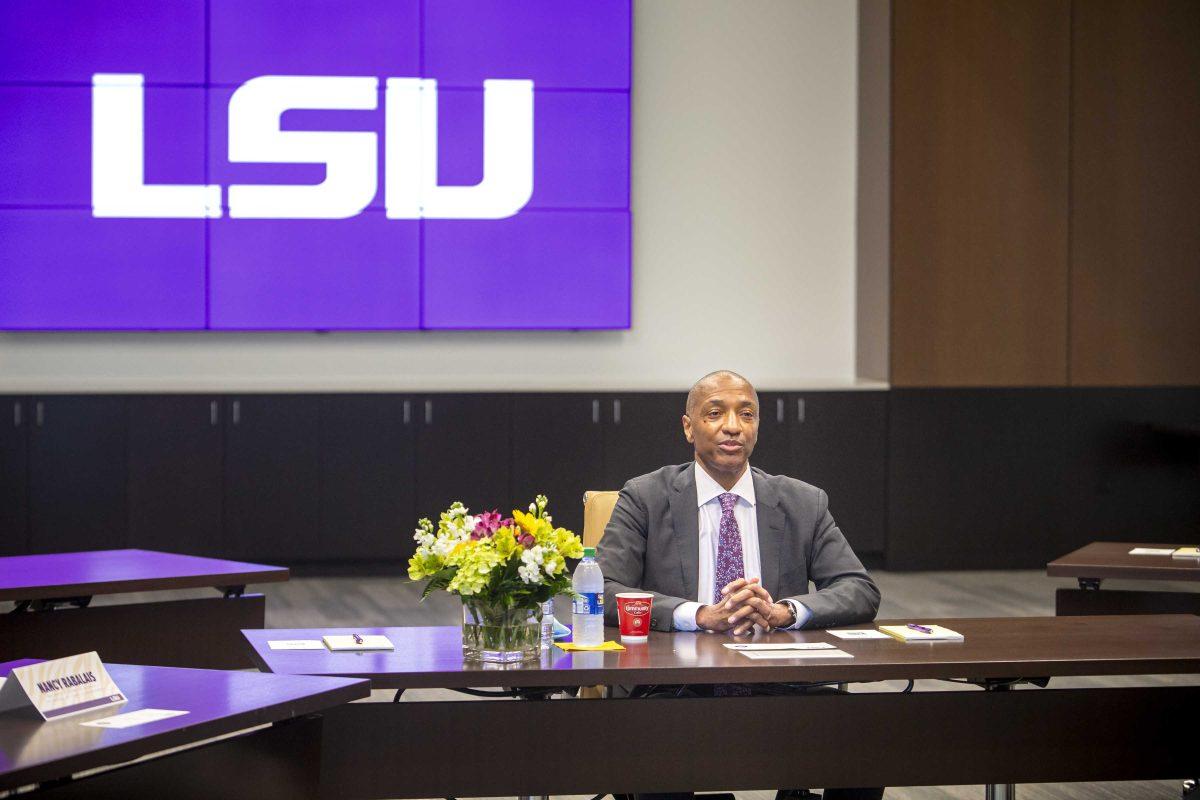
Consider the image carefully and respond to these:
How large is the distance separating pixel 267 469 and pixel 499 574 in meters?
5.62

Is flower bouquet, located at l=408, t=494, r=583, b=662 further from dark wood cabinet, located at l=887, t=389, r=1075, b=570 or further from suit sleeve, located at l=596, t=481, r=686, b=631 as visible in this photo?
dark wood cabinet, located at l=887, t=389, r=1075, b=570

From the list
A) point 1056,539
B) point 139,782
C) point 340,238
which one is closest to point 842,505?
point 1056,539

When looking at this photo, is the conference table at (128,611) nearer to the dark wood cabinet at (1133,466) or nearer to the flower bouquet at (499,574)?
the flower bouquet at (499,574)

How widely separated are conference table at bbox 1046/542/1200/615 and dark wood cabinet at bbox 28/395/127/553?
5312mm

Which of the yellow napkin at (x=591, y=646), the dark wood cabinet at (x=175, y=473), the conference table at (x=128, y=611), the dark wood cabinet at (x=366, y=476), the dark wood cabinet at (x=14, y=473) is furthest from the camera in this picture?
the dark wood cabinet at (x=366, y=476)

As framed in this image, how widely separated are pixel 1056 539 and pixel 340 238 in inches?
176

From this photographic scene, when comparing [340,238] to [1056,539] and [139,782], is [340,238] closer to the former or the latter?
[1056,539]

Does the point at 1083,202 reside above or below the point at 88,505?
above

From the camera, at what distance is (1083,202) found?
8.66 m

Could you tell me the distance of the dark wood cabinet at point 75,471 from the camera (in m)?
8.14

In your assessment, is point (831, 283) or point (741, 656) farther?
point (831, 283)

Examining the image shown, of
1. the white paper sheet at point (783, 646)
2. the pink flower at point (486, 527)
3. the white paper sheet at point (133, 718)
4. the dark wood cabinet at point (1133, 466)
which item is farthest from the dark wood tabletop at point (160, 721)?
the dark wood cabinet at point (1133, 466)

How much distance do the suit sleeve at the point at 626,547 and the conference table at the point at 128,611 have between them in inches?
52.4

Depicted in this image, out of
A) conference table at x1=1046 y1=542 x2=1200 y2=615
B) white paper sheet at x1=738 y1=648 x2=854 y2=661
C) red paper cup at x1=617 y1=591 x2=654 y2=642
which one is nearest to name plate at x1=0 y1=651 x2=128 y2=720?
red paper cup at x1=617 y1=591 x2=654 y2=642
